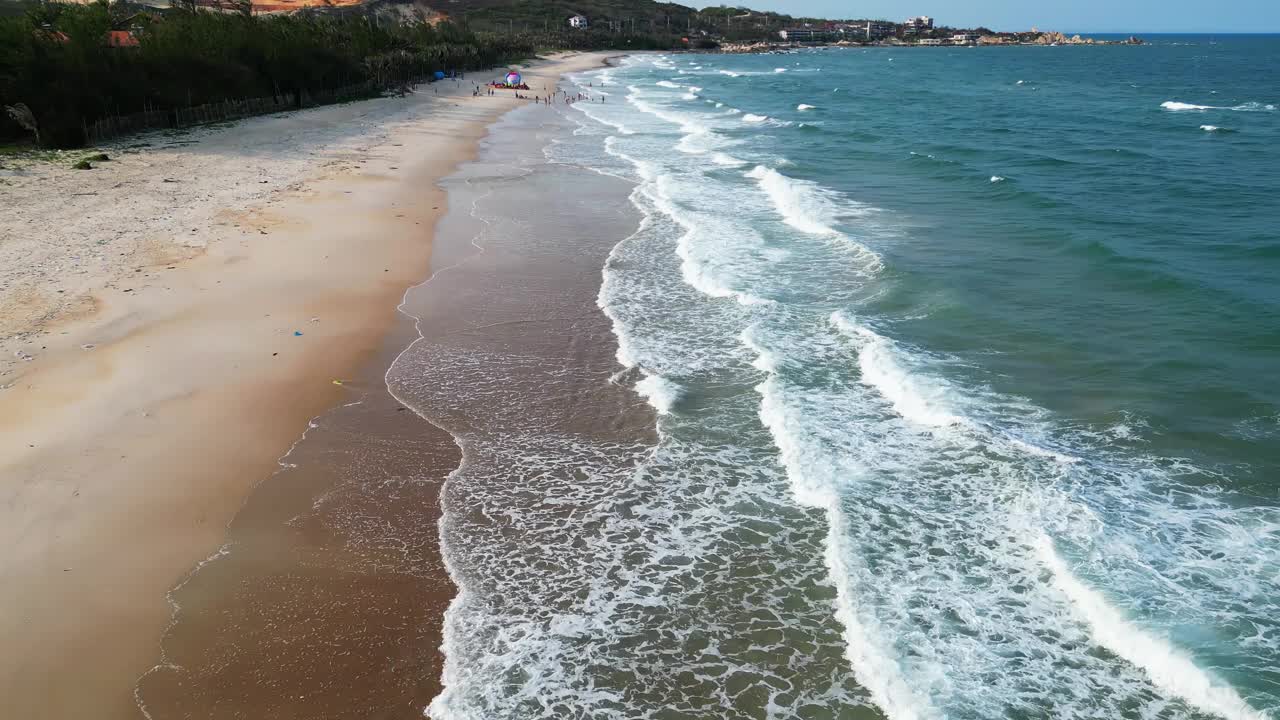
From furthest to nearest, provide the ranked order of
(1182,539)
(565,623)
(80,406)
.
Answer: (80,406) → (1182,539) → (565,623)

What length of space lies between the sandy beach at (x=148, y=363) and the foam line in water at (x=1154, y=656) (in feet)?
23.8

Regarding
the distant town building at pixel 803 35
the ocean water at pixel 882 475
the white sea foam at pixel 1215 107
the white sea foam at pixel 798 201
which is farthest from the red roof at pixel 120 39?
the distant town building at pixel 803 35

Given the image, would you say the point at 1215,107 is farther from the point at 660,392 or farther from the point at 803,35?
the point at 803,35

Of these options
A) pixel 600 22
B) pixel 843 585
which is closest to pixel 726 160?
pixel 843 585

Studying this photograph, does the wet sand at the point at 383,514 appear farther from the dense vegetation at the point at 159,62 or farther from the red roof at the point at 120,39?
the red roof at the point at 120,39

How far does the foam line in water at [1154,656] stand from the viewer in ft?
19.3

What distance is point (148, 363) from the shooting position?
1056 centimetres

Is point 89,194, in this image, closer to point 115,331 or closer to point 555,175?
point 115,331

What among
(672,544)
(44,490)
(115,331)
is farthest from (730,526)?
(115,331)

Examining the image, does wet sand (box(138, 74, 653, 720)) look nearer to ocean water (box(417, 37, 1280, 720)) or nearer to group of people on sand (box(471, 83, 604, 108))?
ocean water (box(417, 37, 1280, 720))

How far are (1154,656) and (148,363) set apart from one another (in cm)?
1146

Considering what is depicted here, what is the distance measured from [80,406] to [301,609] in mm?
4808

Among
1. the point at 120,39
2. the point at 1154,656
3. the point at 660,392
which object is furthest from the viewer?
the point at 120,39

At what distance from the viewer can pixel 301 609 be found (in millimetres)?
6590
